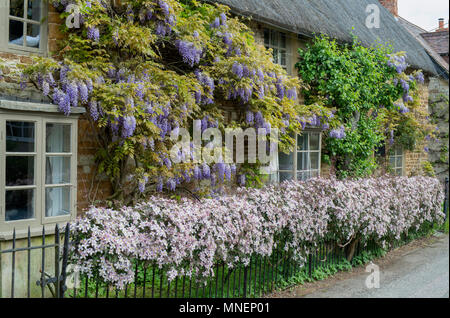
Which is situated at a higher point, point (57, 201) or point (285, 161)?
point (285, 161)

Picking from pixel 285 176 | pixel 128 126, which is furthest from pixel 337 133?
pixel 128 126

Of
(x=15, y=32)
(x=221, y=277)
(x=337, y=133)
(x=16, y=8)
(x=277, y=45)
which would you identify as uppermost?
(x=277, y=45)

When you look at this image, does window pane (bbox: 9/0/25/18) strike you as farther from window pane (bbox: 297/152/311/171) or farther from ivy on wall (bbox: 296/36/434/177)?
window pane (bbox: 297/152/311/171)

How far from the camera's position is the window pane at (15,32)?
5.25 metres

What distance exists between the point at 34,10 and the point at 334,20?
6.77 meters

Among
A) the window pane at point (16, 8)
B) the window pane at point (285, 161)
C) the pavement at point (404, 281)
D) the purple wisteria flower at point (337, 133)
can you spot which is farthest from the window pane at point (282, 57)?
the window pane at point (16, 8)

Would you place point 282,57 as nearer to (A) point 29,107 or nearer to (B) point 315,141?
(B) point 315,141

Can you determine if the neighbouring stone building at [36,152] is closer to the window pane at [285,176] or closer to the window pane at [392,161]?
the window pane at [285,176]

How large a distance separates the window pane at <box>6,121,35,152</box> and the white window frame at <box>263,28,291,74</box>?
204 inches

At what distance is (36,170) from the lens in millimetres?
5055

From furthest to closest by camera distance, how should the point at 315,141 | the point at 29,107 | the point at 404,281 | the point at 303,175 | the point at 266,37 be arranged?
the point at 315,141, the point at 303,175, the point at 266,37, the point at 404,281, the point at 29,107

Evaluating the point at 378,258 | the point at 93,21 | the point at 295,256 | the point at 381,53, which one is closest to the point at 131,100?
the point at 93,21

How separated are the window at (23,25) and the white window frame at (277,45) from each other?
14.7ft

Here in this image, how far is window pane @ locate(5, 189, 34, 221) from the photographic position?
4875 mm
